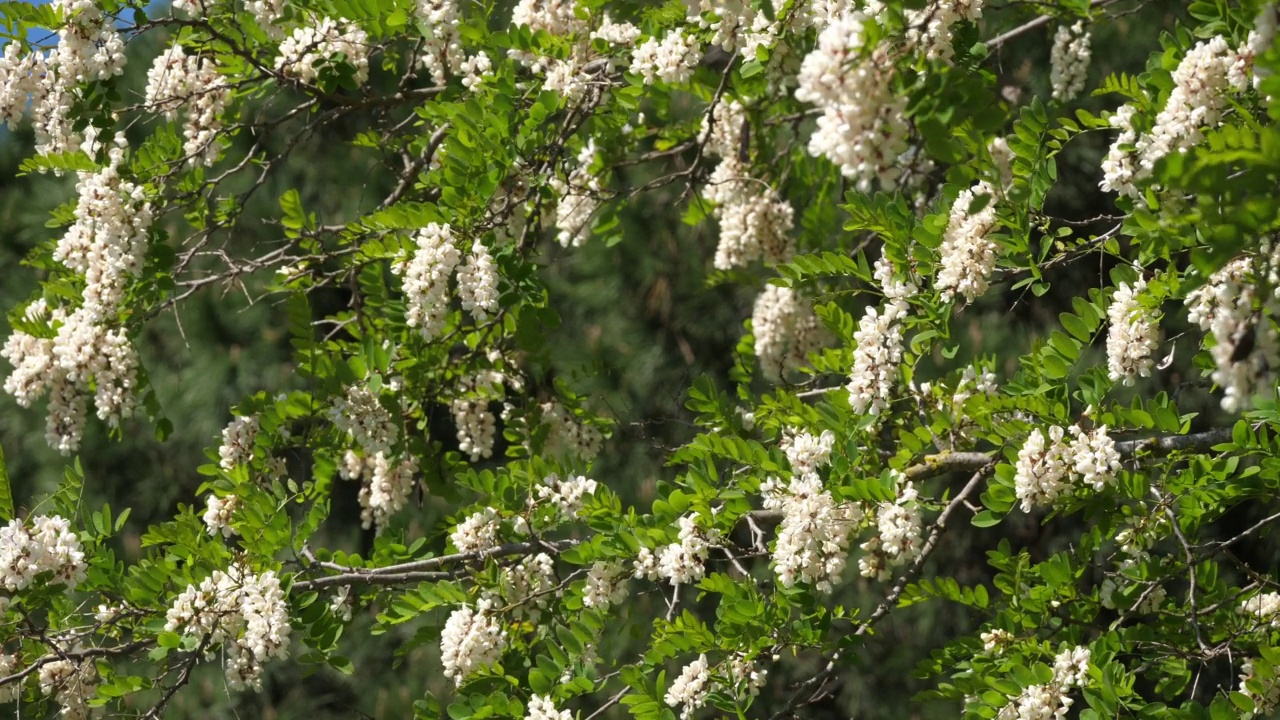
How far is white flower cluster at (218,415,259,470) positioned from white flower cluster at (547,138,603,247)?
70 cm

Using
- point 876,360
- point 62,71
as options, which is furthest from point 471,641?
point 62,71

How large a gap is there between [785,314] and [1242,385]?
1.71 meters

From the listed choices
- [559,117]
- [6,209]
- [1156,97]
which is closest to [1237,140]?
[1156,97]

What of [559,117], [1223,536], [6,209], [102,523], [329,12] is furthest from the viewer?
[6,209]

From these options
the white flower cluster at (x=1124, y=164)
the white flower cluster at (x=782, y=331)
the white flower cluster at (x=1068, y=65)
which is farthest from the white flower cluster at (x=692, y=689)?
the white flower cluster at (x=1068, y=65)

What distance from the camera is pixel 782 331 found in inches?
110

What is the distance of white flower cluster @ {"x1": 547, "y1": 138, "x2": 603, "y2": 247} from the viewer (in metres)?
2.54

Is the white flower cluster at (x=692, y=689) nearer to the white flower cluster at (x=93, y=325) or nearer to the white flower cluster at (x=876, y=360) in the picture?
the white flower cluster at (x=876, y=360)

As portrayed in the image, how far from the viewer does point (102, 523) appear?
2.12 m

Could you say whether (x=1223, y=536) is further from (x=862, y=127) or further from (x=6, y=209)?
(x=6, y=209)

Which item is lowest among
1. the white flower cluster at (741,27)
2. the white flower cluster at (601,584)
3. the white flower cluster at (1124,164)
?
the white flower cluster at (601,584)

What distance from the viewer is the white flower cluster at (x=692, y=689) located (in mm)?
1845

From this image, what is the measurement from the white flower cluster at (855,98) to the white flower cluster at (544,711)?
0.99 metres

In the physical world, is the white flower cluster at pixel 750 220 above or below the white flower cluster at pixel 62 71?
below
